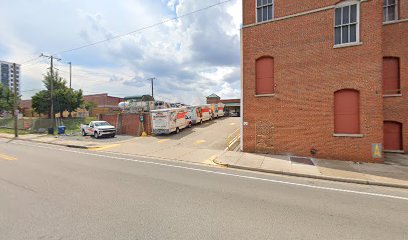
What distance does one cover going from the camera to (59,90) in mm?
42000

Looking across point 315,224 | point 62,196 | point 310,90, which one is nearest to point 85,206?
point 62,196

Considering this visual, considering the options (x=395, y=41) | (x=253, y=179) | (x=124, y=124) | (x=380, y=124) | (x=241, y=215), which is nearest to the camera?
(x=241, y=215)

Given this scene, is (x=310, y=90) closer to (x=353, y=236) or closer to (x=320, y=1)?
Result: (x=320, y=1)

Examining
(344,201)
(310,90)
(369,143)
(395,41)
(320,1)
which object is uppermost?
(320,1)

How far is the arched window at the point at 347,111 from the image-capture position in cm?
1194

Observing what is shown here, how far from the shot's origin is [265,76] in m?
14.1

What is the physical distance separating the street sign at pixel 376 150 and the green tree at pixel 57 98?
48.4m

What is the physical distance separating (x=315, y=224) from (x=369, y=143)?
31.9ft

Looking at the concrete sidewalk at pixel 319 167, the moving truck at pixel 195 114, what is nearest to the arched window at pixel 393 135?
the concrete sidewalk at pixel 319 167

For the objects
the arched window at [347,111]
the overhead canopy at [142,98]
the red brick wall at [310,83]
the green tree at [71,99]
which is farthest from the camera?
the green tree at [71,99]

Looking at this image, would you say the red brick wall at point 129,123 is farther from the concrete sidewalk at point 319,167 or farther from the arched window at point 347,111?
the arched window at point 347,111

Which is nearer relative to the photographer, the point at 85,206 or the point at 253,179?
the point at 85,206

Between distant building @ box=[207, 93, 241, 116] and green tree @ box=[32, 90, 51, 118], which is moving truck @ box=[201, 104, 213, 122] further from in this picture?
green tree @ box=[32, 90, 51, 118]

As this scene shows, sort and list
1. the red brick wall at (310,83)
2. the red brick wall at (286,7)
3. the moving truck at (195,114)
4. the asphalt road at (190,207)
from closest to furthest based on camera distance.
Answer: the asphalt road at (190,207), the red brick wall at (310,83), the red brick wall at (286,7), the moving truck at (195,114)
